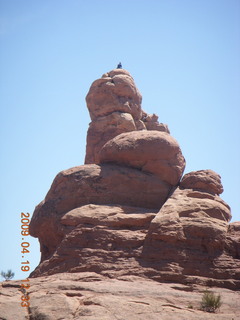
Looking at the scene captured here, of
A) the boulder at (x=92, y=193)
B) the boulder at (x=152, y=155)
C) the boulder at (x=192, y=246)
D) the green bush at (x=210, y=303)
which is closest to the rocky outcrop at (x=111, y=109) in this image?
the boulder at (x=152, y=155)

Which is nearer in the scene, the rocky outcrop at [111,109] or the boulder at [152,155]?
the boulder at [152,155]

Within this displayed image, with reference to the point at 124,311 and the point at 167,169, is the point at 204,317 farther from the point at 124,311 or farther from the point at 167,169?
the point at 167,169

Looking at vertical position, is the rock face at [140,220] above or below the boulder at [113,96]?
below

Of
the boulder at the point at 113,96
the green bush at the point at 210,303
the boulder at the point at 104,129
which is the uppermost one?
the boulder at the point at 113,96

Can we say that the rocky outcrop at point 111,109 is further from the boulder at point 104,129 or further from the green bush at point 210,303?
the green bush at point 210,303

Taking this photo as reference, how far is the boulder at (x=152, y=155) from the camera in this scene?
74.5 feet

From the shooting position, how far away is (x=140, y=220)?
20016 millimetres

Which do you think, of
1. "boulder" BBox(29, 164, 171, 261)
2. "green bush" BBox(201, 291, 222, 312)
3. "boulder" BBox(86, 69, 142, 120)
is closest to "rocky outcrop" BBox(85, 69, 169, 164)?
"boulder" BBox(86, 69, 142, 120)

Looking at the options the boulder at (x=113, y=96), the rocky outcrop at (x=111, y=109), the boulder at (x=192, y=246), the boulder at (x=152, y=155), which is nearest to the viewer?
the boulder at (x=192, y=246)

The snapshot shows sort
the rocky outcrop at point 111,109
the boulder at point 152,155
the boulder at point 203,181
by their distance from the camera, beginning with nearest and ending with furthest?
the boulder at point 203,181 → the boulder at point 152,155 → the rocky outcrop at point 111,109

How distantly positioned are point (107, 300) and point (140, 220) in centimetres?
577

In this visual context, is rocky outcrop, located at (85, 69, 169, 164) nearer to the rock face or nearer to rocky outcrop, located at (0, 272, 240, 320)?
the rock face

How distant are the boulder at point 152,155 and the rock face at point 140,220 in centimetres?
5

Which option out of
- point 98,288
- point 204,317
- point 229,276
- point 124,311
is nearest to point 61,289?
point 98,288
